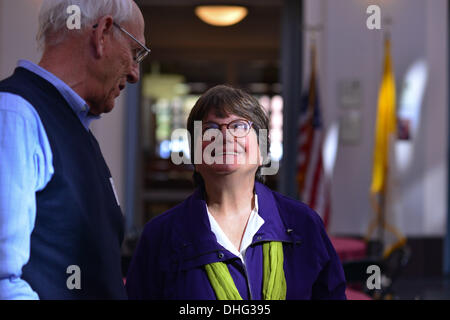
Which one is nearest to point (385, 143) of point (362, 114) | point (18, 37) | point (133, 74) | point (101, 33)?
point (362, 114)

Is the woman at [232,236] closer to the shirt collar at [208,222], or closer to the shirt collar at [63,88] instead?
the shirt collar at [208,222]

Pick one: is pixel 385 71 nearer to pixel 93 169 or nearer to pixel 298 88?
pixel 298 88

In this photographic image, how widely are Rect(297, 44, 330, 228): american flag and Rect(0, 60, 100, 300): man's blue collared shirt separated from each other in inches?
170

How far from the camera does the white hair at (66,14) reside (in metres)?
1.03

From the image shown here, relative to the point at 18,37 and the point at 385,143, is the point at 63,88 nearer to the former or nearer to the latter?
the point at 18,37

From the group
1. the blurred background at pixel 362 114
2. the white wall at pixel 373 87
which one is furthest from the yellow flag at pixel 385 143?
the white wall at pixel 373 87

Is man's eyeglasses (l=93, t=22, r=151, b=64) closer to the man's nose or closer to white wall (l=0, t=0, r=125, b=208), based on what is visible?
the man's nose

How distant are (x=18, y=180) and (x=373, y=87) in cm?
535

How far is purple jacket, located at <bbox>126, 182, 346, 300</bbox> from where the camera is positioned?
1027 millimetres

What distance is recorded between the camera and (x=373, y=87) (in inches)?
228

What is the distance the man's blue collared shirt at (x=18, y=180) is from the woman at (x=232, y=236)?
27 cm

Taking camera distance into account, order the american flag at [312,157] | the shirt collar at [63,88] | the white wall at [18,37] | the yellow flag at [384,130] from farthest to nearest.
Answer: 1. the yellow flag at [384,130]
2. the american flag at [312,157]
3. the white wall at [18,37]
4. the shirt collar at [63,88]

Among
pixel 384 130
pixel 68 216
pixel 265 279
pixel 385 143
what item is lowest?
pixel 265 279

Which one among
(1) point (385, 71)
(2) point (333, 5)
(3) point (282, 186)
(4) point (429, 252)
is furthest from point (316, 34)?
(4) point (429, 252)
